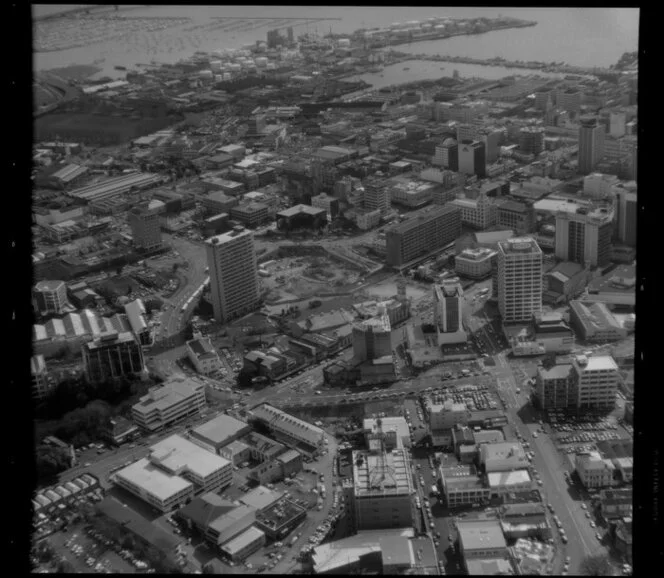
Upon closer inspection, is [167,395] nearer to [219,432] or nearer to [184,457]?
[219,432]

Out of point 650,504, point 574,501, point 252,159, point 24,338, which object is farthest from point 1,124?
point 252,159

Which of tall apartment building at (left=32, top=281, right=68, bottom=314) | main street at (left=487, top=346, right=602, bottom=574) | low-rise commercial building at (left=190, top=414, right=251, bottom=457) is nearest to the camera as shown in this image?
main street at (left=487, top=346, right=602, bottom=574)

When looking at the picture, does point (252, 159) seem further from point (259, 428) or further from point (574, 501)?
point (574, 501)

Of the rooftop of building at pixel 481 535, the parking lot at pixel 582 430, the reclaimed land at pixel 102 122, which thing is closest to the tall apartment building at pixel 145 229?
→ the reclaimed land at pixel 102 122

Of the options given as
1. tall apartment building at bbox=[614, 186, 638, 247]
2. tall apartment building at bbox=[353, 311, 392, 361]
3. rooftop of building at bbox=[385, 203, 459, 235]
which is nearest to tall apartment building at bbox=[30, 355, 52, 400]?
tall apartment building at bbox=[353, 311, 392, 361]

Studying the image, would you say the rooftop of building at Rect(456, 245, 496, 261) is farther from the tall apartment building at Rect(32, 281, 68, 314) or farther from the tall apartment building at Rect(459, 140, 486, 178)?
the tall apartment building at Rect(32, 281, 68, 314)

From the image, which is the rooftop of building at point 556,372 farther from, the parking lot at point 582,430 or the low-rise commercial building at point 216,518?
the low-rise commercial building at point 216,518
